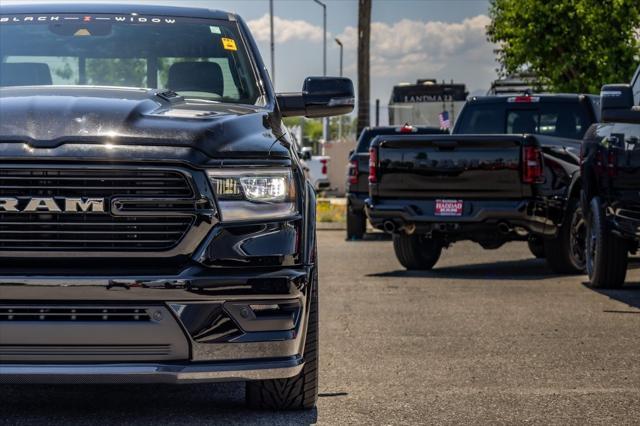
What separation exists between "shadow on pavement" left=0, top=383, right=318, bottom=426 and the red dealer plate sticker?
6.44 meters

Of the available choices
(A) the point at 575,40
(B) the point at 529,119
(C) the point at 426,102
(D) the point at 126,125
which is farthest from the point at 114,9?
(C) the point at 426,102

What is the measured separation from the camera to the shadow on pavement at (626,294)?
10.6 metres

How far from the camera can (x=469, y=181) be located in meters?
13.1

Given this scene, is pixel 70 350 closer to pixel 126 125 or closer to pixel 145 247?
pixel 145 247

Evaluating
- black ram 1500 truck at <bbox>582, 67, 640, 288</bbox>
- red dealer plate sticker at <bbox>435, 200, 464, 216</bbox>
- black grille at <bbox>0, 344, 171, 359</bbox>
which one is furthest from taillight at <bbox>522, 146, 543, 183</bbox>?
black grille at <bbox>0, 344, 171, 359</bbox>

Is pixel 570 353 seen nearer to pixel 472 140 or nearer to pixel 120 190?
pixel 120 190

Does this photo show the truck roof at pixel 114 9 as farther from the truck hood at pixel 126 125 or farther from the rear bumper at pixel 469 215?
the rear bumper at pixel 469 215

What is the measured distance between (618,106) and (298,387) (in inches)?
195

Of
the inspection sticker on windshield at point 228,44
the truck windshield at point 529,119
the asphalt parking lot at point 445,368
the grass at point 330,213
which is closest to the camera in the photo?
the asphalt parking lot at point 445,368

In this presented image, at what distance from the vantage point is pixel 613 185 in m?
11.1

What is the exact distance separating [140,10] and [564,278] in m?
6.76

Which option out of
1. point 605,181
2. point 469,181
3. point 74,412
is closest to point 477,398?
point 74,412

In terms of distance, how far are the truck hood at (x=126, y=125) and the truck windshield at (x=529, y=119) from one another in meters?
9.32

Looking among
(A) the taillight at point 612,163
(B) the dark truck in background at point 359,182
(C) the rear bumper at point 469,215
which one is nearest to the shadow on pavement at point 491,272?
(C) the rear bumper at point 469,215
